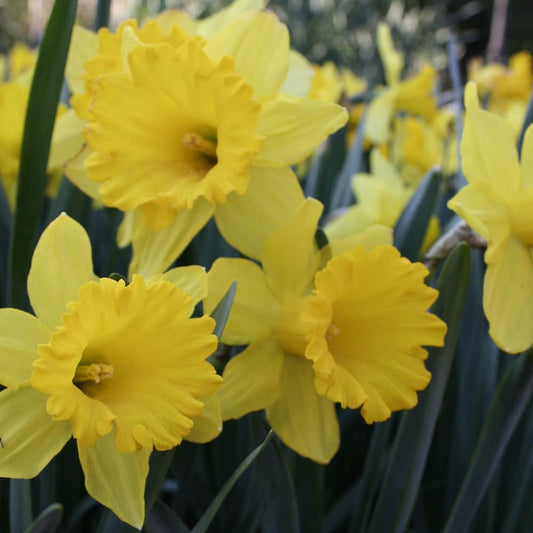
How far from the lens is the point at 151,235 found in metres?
0.77

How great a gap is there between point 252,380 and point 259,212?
7.6 inches

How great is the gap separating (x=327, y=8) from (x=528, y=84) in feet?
13.0

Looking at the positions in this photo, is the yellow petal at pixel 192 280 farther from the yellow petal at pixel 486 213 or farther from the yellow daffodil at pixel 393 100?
the yellow daffodil at pixel 393 100

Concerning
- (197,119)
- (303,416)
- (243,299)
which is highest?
(197,119)

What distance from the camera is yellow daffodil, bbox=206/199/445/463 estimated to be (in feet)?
2.25

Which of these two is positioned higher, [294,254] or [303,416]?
[294,254]

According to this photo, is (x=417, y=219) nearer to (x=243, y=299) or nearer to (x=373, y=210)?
(x=373, y=210)

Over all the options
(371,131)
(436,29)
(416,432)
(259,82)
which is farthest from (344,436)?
(436,29)

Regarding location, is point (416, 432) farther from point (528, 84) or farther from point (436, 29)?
point (436, 29)

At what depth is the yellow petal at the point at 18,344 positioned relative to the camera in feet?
2.01

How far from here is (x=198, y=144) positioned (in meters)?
0.87

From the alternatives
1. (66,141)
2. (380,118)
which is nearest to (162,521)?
(66,141)

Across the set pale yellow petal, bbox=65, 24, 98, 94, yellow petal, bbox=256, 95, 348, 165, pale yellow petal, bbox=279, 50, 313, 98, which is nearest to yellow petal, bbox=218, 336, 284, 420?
yellow petal, bbox=256, 95, 348, 165

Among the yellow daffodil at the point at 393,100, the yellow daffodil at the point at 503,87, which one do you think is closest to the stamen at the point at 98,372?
the yellow daffodil at the point at 393,100
